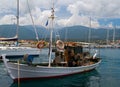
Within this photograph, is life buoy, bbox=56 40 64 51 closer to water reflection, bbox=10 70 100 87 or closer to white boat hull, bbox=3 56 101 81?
white boat hull, bbox=3 56 101 81

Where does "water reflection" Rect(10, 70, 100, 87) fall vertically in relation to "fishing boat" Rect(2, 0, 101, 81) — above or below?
below

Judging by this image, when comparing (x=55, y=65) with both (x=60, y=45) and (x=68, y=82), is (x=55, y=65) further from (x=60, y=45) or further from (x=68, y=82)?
(x=68, y=82)

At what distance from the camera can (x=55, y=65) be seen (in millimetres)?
41062

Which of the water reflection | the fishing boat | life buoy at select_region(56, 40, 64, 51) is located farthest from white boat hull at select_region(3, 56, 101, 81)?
life buoy at select_region(56, 40, 64, 51)

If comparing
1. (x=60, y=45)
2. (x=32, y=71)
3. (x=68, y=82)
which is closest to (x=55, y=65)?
(x=60, y=45)

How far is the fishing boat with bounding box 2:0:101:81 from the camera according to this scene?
35.7m

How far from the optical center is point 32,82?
3647 centimetres

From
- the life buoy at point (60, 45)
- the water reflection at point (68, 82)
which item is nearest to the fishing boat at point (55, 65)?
the life buoy at point (60, 45)

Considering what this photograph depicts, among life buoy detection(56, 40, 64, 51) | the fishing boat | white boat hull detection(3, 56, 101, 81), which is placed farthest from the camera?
life buoy detection(56, 40, 64, 51)

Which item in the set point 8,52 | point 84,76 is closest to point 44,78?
point 84,76

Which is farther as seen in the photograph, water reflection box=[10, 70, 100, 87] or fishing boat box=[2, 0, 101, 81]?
fishing boat box=[2, 0, 101, 81]

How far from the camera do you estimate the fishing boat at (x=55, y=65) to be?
3569 cm

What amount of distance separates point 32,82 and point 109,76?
40.2ft

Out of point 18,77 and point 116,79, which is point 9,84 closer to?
point 18,77
